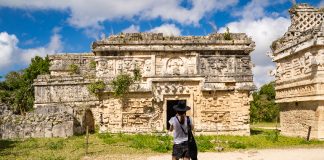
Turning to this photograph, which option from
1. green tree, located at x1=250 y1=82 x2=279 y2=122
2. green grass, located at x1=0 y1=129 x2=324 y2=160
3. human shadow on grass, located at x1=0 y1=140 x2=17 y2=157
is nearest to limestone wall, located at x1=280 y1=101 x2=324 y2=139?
green grass, located at x1=0 y1=129 x2=324 y2=160

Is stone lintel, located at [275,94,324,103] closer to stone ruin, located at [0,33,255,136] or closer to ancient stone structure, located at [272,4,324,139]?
ancient stone structure, located at [272,4,324,139]

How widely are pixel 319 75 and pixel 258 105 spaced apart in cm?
2306

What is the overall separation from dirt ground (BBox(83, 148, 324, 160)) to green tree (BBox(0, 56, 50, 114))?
2282 centimetres

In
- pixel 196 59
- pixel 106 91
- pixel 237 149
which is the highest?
pixel 196 59

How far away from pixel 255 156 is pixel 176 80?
26.6ft

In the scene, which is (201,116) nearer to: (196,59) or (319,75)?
(196,59)

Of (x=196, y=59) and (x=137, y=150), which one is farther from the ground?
(x=196, y=59)

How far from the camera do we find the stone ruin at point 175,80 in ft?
63.4

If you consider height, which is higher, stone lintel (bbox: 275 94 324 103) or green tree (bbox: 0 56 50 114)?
green tree (bbox: 0 56 50 114)

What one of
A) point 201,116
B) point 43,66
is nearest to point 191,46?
point 201,116

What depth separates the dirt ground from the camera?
1158cm

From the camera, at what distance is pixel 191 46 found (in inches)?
774

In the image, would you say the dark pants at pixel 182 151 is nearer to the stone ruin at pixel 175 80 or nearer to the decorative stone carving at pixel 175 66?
the stone ruin at pixel 175 80

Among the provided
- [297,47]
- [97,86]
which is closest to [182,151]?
[297,47]
